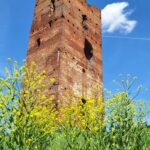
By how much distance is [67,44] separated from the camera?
756 inches

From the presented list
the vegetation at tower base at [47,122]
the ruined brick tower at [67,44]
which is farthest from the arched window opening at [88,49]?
the vegetation at tower base at [47,122]

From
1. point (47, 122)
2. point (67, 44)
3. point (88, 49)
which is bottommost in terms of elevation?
point (47, 122)

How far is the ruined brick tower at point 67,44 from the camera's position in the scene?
18312mm

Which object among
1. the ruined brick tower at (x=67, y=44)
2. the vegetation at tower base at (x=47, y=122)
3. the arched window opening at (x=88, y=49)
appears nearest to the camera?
the vegetation at tower base at (x=47, y=122)

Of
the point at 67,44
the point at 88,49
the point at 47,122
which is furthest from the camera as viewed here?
the point at 88,49

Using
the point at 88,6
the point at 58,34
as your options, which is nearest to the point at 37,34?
the point at 58,34

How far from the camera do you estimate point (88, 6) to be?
2345 centimetres

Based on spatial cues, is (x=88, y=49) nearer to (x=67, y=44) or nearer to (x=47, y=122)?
(x=67, y=44)

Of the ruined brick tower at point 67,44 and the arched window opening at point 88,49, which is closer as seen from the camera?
the ruined brick tower at point 67,44

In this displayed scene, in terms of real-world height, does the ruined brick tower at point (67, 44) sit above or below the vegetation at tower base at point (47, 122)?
above

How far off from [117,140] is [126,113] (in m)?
0.78

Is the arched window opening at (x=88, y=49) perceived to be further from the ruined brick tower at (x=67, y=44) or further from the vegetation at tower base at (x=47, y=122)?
the vegetation at tower base at (x=47, y=122)

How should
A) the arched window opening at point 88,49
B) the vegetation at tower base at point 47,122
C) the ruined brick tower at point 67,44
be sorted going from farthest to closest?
the arched window opening at point 88,49
the ruined brick tower at point 67,44
the vegetation at tower base at point 47,122

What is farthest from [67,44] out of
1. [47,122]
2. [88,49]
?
[47,122]
